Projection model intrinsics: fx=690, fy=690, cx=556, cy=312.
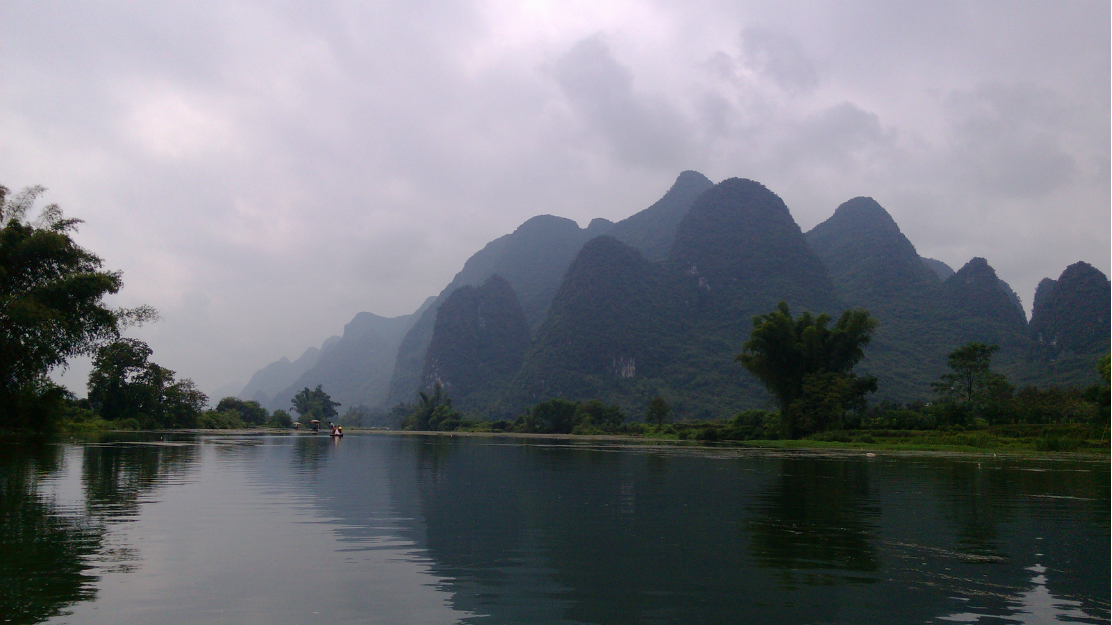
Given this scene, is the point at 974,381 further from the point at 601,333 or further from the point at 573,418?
the point at 601,333

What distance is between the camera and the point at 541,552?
9.77m

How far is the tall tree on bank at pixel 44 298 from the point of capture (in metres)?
27.8

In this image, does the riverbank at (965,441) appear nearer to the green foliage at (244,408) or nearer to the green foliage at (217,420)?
the green foliage at (217,420)

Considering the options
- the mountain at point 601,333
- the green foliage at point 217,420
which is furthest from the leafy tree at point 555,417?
the green foliage at point 217,420

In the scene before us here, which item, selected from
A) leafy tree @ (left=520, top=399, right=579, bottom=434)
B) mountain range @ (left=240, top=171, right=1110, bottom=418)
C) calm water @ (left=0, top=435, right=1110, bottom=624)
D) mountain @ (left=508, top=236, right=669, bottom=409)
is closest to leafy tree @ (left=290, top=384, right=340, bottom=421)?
mountain range @ (left=240, top=171, right=1110, bottom=418)

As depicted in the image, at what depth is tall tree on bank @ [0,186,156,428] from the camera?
1093 inches

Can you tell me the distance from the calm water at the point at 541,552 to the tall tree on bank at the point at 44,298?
1160 cm

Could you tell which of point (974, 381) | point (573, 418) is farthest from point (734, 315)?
point (974, 381)

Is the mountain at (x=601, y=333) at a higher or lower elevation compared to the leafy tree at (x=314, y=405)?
higher

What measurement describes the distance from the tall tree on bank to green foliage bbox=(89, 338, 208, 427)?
40.4m

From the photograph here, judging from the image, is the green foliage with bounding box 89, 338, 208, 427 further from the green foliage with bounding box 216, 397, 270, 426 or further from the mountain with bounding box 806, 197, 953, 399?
the mountain with bounding box 806, 197, 953, 399

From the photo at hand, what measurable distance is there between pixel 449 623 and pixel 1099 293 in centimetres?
13981

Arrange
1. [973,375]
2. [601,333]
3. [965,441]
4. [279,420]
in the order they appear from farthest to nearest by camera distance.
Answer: [601,333], [279,420], [973,375], [965,441]

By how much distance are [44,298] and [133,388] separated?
50.8 meters
